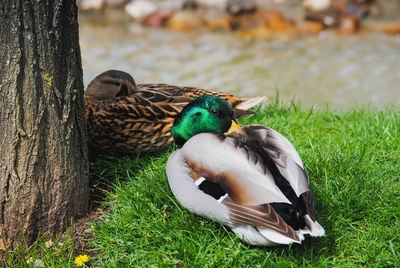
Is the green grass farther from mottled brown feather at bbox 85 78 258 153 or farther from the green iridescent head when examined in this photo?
the green iridescent head

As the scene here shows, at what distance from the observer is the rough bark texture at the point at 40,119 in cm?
240

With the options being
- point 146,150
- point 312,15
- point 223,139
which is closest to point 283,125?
point 146,150

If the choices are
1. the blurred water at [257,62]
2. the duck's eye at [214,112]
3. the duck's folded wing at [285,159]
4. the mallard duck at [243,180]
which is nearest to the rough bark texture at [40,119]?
the mallard duck at [243,180]

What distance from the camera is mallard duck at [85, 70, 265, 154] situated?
11.3ft

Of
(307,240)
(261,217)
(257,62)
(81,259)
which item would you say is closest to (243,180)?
(261,217)

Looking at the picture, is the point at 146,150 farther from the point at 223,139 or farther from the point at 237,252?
the point at 237,252

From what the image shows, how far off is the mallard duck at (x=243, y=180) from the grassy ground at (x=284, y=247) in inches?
5.4

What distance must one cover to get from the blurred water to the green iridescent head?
3810 millimetres

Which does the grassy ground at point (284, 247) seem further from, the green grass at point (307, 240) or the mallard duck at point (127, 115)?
the mallard duck at point (127, 115)

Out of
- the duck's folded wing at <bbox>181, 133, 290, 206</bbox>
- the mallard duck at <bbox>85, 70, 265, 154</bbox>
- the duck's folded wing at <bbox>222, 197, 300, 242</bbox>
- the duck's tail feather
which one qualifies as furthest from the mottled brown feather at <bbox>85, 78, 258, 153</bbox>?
the duck's tail feather

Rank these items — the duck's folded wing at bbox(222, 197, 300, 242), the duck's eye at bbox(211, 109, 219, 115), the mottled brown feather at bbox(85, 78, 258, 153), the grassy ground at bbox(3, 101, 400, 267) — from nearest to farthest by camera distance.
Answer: the duck's folded wing at bbox(222, 197, 300, 242) < the grassy ground at bbox(3, 101, 400, 267) < the duck's eye at bbox(211, 109, 219, 115) < the mottled brown feather at bbox(85, 78, 258, 153)

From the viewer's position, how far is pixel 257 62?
311 inches

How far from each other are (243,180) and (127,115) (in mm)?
1435

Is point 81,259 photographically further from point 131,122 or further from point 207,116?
point 131,122
